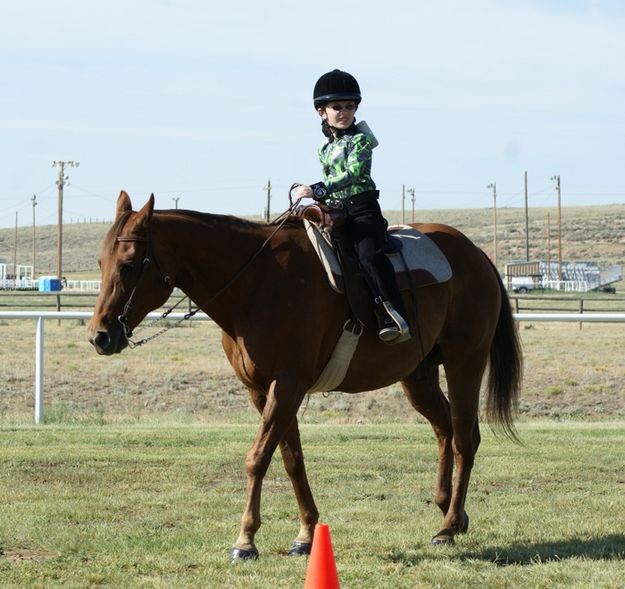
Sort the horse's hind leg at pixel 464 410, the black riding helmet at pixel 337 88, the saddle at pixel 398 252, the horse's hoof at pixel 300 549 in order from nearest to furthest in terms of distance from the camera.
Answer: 1. the horse's hoof at pixel 300 549
2. the saddle at pixel 398 252
3. the black riding helmet at pixel 337 88
4. the horse's hind leg at pixel 464 410

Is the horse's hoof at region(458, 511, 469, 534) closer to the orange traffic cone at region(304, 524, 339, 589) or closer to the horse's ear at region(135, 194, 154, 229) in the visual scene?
the orange traffic cone at region(304, 524, 339, 589)

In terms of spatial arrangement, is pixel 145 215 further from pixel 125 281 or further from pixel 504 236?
pixel 504 236

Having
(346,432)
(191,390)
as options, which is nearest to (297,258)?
(346,432)

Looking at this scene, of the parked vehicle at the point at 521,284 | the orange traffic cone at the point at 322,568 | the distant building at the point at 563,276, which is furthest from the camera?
the distant building at the point at 563,276

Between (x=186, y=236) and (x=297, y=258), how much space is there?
74cm

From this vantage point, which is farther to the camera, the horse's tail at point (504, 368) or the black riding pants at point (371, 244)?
the horse's tail at point (504, 368)

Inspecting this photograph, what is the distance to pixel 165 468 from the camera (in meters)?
10.8

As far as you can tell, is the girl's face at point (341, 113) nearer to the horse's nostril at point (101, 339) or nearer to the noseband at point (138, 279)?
the noseband at point (138, 279)

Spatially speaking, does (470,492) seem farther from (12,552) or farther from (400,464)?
(12,552)

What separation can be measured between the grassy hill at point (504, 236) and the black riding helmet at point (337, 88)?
89.9m

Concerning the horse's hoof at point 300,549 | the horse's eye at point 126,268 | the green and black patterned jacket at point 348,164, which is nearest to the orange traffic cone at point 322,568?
the horse's hoof at point 300,549

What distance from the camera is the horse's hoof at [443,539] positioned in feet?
24.8

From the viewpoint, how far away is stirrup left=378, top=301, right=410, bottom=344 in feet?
24.2

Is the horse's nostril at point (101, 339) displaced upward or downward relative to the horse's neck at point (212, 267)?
downward
